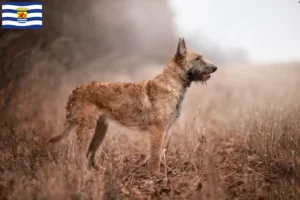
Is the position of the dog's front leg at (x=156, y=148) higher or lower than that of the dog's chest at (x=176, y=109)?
lower

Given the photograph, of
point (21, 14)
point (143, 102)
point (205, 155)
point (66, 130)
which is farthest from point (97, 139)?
point (21, 14)

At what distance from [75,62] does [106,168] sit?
1982 millimetres

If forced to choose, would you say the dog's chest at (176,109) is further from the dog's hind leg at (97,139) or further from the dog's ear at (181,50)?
the dog's hind leg at (97,139)

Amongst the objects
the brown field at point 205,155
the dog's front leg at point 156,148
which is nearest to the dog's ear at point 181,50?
the brown field at point 205,155

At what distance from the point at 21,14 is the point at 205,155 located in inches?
120

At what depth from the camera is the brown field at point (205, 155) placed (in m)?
4.27

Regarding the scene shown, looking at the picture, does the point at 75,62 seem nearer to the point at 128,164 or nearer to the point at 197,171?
the point at 128,164

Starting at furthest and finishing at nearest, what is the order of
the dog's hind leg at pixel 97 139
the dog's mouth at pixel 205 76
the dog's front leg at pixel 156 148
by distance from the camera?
the dog's hind leg at pixel 97 139 < the dog's mouth at pixel 205 76 < the dog's front leg at pixel 156 148

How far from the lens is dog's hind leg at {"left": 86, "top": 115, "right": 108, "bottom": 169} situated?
17.8 feet

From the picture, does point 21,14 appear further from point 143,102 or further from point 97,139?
point 143,102

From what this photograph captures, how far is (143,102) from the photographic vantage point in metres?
5.30

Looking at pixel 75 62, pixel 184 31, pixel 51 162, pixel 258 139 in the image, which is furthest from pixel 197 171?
pixel 75 62

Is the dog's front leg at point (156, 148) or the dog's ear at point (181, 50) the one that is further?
the dog's ear at point (181, 50)

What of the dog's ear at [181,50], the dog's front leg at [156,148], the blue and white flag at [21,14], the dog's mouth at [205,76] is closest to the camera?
the dog's front leg at [156,148]
